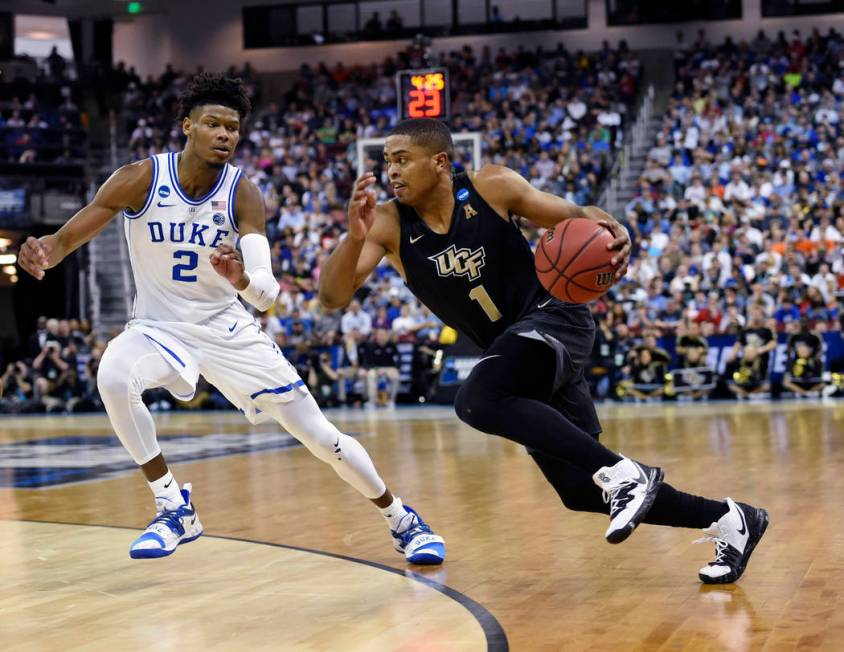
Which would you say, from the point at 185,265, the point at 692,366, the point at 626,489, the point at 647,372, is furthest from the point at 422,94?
the point at 626,489

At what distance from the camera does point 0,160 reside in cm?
2455

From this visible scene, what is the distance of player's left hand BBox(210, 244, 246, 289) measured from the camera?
4.65 m

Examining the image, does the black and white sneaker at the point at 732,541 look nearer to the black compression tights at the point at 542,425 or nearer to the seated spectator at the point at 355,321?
the black compression tights at the point at 542,425

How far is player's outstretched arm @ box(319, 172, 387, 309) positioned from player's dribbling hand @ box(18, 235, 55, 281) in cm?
119

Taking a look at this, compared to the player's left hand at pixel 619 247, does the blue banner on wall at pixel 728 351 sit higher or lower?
lower

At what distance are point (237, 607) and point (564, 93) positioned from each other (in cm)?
2188

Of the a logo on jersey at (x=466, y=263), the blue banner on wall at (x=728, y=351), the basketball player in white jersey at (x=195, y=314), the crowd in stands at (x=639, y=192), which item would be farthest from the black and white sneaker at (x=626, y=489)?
the blue banner on wall at (x=728, y=351)

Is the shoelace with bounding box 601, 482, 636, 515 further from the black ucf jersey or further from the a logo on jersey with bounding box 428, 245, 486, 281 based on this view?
the a logo on jersey with bounding box 428, 245, 486, 281

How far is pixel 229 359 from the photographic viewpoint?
17.6 feet

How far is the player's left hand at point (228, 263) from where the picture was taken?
15.3 ft

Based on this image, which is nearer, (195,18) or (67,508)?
(67,508)

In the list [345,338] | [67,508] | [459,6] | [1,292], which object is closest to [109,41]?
[1,292]

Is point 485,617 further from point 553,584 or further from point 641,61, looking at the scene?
point 641,61

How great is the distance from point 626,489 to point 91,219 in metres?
2.59
